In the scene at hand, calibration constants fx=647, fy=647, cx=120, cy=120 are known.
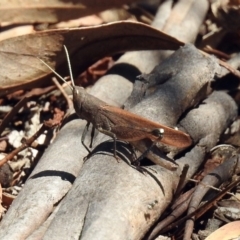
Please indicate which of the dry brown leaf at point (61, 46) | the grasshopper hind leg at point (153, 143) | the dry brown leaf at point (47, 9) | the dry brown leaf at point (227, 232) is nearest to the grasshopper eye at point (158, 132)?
the grasshopper hind leg at point (153, 143)

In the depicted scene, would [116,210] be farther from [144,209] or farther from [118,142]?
[118,142]

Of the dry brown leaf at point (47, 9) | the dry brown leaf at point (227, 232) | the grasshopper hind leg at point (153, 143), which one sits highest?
the grasshopper hind leg at point (153, 143)

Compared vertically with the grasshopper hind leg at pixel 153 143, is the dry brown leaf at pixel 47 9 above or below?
below

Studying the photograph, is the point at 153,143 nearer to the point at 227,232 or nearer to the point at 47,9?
the point at 227,232

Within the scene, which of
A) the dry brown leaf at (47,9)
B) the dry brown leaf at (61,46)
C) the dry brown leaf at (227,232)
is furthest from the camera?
the dry brown leaf at (47,9)

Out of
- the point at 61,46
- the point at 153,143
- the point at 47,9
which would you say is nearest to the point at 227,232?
the point at 153,143

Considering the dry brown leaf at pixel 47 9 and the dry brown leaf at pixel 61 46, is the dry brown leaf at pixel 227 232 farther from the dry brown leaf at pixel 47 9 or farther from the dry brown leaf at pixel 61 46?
the dry brown leaf at pixel 47 9
